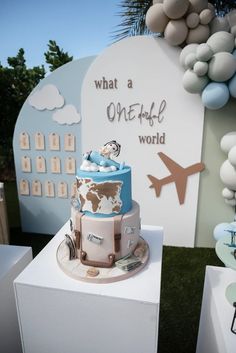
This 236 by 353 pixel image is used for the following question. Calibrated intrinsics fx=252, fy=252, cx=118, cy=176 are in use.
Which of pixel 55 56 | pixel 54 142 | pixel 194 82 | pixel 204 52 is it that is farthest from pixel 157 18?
pixel 55 56

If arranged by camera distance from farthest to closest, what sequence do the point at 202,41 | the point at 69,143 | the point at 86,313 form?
the point at 69,143 → the point at 202,41 → the point at 86,313

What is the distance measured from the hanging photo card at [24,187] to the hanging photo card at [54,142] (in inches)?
22.5

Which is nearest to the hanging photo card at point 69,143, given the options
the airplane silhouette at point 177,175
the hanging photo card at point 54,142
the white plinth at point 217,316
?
the hanging photo card at point 54,142

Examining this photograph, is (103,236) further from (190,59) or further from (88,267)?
(190,59)

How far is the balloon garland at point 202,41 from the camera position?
205 cm

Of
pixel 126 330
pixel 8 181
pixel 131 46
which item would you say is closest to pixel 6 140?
pixel 8 181

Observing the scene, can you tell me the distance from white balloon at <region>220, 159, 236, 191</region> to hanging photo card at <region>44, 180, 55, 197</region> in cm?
189

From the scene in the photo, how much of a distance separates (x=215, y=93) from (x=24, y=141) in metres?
2.09

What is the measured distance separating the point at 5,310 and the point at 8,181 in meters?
4.74

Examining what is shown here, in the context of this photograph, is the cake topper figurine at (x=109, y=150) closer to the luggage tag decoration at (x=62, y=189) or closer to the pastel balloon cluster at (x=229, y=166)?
the pastel balloon cluster at (x=229, y=166)

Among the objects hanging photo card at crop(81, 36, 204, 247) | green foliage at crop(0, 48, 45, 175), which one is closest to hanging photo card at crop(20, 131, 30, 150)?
hanging photo card at crop(81, 36, 204, 247)

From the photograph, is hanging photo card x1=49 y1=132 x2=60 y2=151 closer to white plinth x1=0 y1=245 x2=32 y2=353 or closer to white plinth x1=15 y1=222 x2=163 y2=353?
white plinth x1=0 y1=245 x2=32 y2=353

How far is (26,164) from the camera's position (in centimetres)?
301

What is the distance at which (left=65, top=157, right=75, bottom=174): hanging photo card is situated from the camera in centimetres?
289
